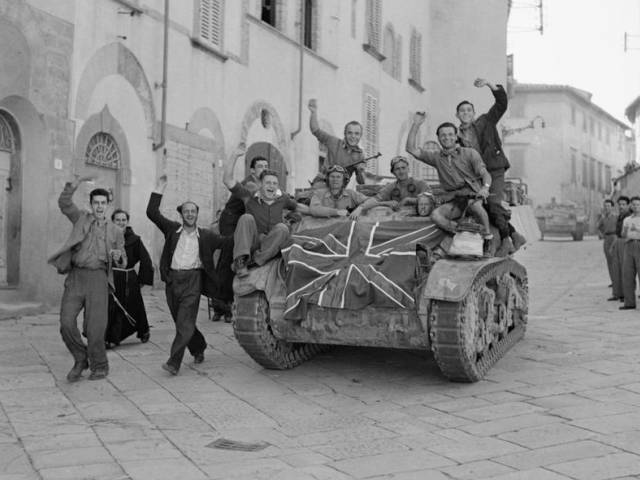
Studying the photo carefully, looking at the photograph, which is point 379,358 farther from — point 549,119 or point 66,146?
point 549,119

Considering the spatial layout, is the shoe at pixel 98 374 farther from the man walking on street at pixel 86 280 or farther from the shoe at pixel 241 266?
the shoe at pixel 241 266

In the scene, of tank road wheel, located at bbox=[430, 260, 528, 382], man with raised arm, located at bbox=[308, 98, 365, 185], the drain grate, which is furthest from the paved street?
man with raised arm, located at bbox=[308, 98, 365, 185]

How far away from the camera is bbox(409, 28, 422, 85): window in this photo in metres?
25.0

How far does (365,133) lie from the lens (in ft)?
70.6

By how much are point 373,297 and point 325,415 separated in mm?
1057

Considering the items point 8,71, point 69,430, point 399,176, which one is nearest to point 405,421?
point 69,430

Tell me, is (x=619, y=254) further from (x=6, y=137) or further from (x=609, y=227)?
(x=6, y=137)

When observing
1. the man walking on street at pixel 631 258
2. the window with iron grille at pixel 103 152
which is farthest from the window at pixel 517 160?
the window with iron grille at pixel 103 152

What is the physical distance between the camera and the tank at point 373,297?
6230 mm

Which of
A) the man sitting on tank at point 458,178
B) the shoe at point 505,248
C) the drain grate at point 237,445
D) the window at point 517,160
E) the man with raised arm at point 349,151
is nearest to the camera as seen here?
the drain grate at point 237,445

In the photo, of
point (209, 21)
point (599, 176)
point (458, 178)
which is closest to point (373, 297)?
point (458, 178)

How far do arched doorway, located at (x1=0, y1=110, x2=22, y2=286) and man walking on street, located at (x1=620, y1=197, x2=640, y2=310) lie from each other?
8165 mm

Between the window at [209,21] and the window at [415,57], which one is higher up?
the window at [415,57]

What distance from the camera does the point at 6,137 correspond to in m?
10.5
